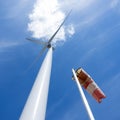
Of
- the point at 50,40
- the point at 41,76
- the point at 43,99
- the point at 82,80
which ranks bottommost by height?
the point at 43,99

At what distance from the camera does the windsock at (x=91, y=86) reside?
31.1 m

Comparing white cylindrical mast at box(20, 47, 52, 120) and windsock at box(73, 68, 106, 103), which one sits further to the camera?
windsock at box(73, 68, 106, 103)

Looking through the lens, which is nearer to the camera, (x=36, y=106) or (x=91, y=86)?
(x=36, y=106)

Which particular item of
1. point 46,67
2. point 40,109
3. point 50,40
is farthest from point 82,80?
point 50,40

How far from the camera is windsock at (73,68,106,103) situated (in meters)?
31.1

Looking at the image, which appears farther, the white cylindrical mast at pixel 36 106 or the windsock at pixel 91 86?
the windsock at pixel 91 86

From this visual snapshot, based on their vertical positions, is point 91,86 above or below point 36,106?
above

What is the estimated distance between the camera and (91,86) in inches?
1251

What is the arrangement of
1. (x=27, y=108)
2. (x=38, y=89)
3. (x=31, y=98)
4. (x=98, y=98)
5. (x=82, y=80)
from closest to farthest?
(x=27, y=108), (x=31, y=98), (x=38, y=89), (x=98, y=98), (x=82, y=80)

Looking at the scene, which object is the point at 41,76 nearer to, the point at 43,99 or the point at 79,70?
the point at 43,99

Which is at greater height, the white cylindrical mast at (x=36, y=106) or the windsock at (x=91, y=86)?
the windsock at (x=91, y=86)

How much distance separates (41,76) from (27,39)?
110ft

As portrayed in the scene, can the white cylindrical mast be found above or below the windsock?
below

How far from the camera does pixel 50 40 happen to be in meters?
56.3
